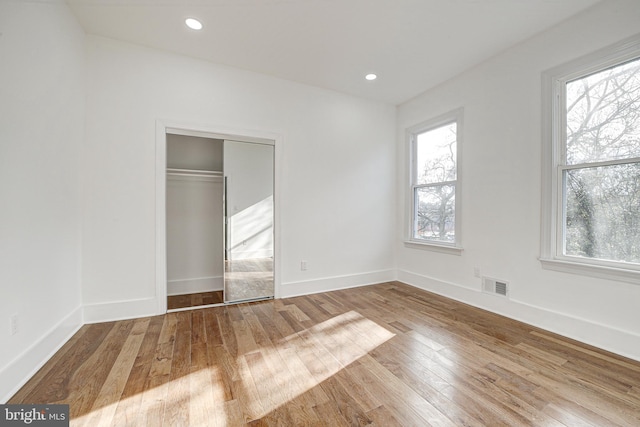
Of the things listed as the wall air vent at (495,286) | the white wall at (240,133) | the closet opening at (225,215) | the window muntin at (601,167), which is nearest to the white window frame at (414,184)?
the white wall at (240,133)

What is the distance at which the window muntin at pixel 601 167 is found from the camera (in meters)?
2.01

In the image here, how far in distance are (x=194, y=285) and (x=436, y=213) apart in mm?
3433

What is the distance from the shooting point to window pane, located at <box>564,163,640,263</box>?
78.4 inches

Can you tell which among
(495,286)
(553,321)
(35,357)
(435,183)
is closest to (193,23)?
(35,357)

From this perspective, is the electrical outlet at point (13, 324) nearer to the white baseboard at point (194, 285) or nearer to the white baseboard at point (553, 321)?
the white baseboard at point (194, 285)

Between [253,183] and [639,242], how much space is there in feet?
11.8

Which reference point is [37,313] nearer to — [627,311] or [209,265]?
[209,265]

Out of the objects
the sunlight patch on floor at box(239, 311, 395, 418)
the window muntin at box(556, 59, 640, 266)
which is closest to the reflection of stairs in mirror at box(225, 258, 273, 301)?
the sunlight patch on floor at box(239, 311, 395, 418)

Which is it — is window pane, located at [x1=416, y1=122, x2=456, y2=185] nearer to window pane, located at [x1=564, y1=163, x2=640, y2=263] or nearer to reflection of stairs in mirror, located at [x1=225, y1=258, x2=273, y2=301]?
window pane, located at [x1=564, y1=163, x2=640, y2=263]

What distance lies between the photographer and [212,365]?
1841 mm

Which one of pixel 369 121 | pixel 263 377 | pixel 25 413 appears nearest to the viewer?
pixel 25 413

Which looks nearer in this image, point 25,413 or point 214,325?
point 25,413

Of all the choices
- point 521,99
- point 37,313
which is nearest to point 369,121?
point 521,99

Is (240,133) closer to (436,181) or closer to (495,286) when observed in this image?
(436,181)
